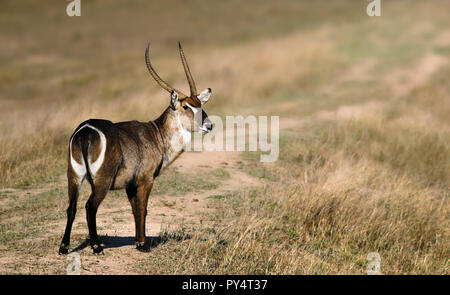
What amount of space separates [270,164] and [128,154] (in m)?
5.48

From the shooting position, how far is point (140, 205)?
647 centimetres

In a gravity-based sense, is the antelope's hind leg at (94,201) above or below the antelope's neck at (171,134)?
below

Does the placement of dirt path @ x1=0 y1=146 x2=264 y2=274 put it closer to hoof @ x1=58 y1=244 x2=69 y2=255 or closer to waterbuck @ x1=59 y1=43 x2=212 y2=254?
hoof @ x1=58 y1=244 x2=69 y2=255

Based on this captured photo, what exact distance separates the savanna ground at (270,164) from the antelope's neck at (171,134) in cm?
100

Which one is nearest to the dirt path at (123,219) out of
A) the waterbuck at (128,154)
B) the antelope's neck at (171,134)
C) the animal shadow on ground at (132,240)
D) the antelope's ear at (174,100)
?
the animal shadow on ground at (132,240)

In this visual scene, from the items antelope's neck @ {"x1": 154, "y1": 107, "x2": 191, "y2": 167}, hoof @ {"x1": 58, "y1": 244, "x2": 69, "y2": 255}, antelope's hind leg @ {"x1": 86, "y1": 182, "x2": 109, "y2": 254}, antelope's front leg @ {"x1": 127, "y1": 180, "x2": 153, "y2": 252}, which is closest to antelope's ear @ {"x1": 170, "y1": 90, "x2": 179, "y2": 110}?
antelope's neck @ {"x1": 154, "y1": 107, "x2": 191, "y2": 167}

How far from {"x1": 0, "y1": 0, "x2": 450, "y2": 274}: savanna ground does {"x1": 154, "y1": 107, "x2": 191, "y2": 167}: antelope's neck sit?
1.00m

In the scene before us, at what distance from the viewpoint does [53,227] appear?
24.5 feet

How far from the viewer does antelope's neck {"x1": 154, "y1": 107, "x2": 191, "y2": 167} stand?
6.90 m

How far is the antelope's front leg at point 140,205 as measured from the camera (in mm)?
6461

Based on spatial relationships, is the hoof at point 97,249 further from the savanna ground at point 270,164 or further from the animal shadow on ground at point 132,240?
the animal shadow on ground at point 132,240

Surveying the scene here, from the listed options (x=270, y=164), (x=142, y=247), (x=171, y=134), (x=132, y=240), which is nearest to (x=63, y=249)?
(x=142, y=247)

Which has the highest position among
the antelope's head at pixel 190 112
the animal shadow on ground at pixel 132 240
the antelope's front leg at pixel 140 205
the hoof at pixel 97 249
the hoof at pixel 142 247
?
the antelope's head at pixel 190 112

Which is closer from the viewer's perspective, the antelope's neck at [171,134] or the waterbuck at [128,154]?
the waterbuck at [128,154]
